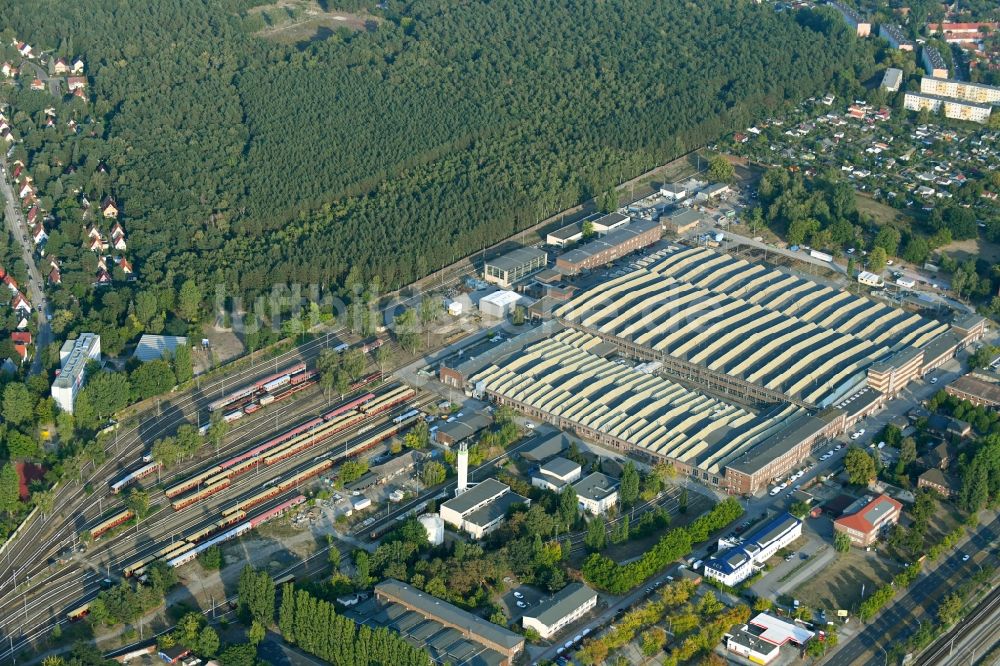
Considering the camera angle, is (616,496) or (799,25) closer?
(616,496)

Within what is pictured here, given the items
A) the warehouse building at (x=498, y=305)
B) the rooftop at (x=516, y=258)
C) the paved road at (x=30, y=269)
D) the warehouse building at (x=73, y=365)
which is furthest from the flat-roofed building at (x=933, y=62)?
the warehouse building at (x=73, y=365)

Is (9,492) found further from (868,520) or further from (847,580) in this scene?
(868,520)

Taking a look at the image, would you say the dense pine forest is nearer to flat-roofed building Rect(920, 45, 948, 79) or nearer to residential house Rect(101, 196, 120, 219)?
residential house Rect(101, 196, 120, 219)

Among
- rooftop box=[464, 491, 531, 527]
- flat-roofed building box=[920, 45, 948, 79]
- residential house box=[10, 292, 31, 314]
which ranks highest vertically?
flat-roofed building box=[920, 45, 948, 79]

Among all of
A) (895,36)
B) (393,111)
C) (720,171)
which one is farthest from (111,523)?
(895,36)

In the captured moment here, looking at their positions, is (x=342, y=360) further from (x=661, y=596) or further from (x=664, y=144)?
(x=664, y=144)

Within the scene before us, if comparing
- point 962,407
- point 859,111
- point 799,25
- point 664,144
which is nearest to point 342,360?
point 962,407

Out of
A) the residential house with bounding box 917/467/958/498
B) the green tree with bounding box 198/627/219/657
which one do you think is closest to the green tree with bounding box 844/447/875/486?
the residential house with bounding box 917/467/958/498
